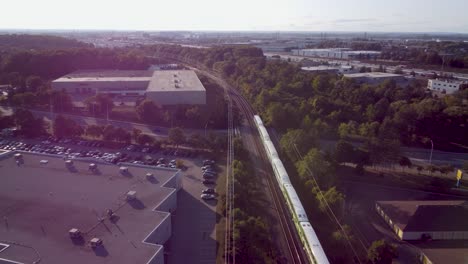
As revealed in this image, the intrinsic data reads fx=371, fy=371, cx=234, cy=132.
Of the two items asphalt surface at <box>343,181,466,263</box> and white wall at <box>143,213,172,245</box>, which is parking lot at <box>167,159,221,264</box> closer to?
white wall at <box>143,213,172,245</box>

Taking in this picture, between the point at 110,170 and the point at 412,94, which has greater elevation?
the point at 412,94

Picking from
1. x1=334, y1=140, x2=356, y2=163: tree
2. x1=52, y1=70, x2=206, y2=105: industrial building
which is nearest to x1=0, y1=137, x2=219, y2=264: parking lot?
x1=334, y1=140, x2=356, y2=163: tree

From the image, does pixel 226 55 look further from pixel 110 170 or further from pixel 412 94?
pixel 110 170

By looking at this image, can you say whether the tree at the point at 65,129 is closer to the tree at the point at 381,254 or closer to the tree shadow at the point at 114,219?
the tree shadow at the point at 114,219

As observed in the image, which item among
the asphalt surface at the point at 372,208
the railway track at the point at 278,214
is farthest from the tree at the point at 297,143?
the asphalt surface at the point at 372,208

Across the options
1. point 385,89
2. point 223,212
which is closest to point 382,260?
point 223,212

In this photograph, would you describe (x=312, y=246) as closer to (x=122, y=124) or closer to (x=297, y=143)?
(x=297, y=143)
